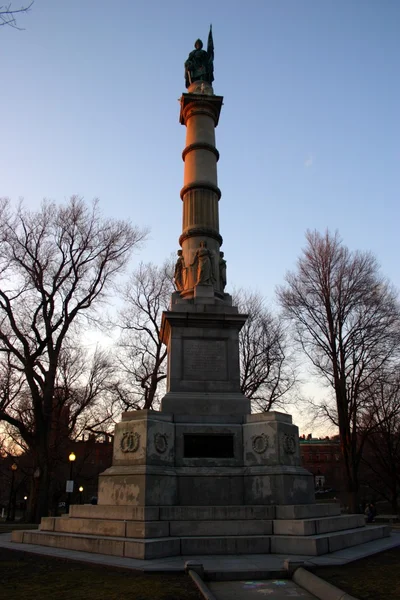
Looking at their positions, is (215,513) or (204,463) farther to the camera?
(204,463)

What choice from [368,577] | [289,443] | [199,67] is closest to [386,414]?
[289,443]

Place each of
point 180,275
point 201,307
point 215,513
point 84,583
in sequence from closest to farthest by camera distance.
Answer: point 84,583
point 215,513
point 201,307
point 180,275

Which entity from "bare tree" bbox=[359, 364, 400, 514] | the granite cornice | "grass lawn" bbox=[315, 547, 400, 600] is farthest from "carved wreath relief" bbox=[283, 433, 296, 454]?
"bare tree" bbox=[359, 364, 400, 514]

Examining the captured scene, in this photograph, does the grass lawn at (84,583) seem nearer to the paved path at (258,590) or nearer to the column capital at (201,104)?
the paved path at (258,590)

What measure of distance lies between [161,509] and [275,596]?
4314 mm

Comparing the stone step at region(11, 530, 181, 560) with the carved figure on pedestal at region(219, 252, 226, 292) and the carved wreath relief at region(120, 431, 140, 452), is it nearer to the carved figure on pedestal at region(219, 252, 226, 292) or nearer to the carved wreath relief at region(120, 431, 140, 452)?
the carved wreath relief at region(120, 431, 140, 452)

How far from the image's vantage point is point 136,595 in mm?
6016

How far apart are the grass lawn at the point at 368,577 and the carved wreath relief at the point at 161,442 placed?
4.78 meters

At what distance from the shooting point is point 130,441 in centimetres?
1141

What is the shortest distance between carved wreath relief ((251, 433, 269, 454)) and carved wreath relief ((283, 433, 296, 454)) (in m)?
0.44

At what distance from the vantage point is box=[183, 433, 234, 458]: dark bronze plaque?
11930 mm

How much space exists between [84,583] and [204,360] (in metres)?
7.16

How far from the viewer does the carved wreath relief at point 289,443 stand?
11648 millimetres

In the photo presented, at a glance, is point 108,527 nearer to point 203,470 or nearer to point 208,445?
point 203,470
